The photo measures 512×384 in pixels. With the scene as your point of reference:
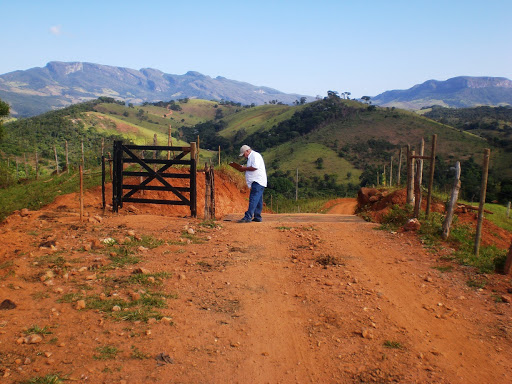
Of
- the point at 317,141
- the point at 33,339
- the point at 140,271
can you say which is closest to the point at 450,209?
the point at 140,271

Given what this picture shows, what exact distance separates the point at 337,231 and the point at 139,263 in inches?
174

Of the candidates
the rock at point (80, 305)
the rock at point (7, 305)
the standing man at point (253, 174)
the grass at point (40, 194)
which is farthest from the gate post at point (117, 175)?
the rock at point (80, 305)

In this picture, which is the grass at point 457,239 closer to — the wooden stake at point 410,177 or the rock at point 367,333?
the wooden stake at point 410,177

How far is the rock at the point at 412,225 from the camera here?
9.31m

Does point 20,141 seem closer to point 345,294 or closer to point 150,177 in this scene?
point 150,177

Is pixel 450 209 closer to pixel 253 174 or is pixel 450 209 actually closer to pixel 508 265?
pixel 508 265

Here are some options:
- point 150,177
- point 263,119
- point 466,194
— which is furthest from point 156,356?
point 263,119

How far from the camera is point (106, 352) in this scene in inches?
163

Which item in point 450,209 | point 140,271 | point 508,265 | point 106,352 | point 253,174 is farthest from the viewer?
point 253,174

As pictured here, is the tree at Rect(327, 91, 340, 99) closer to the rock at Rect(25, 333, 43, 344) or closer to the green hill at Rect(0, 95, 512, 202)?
the green hill at Rect(0, 95, 512, 202)

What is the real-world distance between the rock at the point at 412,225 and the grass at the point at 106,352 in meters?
6.99

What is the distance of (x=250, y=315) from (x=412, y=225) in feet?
18.0

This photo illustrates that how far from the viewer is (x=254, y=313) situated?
5.18 meters

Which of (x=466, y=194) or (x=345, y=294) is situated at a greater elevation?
(x=345, y=294)
